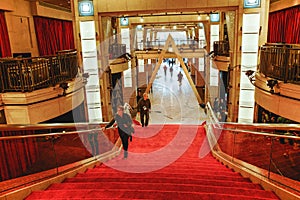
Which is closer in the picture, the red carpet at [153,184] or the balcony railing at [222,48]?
the red carpet at [153,184]

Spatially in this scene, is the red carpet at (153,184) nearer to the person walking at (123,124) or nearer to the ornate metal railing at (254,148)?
the person walking at (123,124)

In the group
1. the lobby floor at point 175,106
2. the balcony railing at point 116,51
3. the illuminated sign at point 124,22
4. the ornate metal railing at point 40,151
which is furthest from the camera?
the illuminated sign at point 124,22

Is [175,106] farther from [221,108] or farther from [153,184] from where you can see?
[153,184]

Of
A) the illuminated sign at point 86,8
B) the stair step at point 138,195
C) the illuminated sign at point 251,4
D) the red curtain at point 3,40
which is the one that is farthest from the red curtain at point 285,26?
the red curtain at point 3,40

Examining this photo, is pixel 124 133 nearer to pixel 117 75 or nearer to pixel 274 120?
pixel 274 120

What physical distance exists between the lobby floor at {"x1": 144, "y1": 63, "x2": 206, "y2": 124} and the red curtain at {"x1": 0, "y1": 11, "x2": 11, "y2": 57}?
6817 millimetres

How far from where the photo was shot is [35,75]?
23.2 feet

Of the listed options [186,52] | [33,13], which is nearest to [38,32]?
[33,13]

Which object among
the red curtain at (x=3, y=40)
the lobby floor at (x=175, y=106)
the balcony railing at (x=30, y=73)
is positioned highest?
the red curtain at (x=3, y=40)

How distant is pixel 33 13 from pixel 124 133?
805 centimetres

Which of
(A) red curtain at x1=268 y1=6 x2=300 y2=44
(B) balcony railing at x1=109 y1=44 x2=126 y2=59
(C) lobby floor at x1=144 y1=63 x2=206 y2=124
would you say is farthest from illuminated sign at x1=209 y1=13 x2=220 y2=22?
(B) balcony railing at x1=109 y1=44 x2=126 y2=59

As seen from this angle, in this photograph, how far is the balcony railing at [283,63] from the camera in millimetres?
5875

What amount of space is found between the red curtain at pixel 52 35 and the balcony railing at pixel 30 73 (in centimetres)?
412

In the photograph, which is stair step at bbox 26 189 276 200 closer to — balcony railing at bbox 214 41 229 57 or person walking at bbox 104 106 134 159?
person walking at bbox 104 106 134 159
